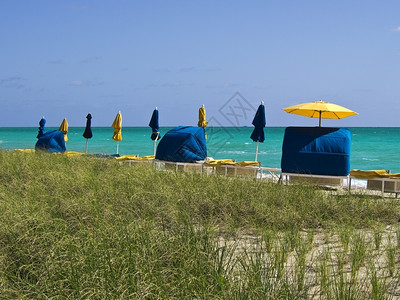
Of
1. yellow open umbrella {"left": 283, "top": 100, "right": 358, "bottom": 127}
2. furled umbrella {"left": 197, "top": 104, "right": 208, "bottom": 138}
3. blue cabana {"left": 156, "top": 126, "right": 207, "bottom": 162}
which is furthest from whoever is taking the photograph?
furled umbrella {"left": 197, "top": 104, "right": 208, "bottom": 138}

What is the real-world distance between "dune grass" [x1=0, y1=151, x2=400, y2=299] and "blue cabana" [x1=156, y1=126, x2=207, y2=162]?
168 inches

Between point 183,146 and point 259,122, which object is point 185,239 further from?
point 259,122

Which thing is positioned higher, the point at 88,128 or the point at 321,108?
the point at 321,108

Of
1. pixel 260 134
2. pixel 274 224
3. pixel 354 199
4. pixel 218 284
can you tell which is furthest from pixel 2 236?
pixel 260 134

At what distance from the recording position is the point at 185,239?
12.8 feet

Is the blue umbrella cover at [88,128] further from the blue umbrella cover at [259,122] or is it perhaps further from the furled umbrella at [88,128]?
the blue umbrella cover at [259,122]

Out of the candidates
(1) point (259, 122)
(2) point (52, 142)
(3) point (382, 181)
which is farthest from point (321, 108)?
(2) point (52, 142)

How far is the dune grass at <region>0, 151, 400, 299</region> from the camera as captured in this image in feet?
10.6

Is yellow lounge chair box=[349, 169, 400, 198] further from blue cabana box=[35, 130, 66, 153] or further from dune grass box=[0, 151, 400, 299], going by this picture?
blue cabana box=[35, 130, 66, 153]

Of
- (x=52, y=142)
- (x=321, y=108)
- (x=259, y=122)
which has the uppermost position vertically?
(x=321, y=108)

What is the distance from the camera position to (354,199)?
21.4ft

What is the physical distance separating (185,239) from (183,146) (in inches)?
325

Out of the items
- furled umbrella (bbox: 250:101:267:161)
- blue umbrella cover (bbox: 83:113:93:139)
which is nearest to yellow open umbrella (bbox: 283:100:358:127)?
furled umbrella (bbox: 250:101:267:161)

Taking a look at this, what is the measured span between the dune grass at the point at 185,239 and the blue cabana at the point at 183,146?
4274 mm
